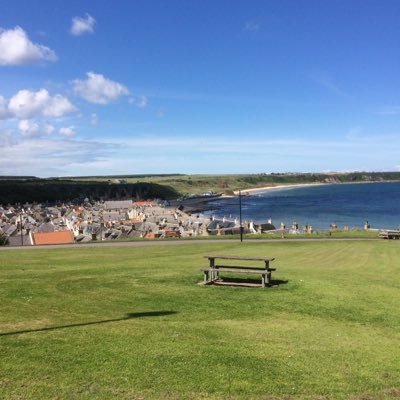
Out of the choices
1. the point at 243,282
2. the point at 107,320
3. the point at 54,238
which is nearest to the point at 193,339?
the point at 107,320

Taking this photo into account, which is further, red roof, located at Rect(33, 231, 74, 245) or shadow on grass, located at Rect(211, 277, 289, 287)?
red roof, located at Rect(33, 231, 74, 245)

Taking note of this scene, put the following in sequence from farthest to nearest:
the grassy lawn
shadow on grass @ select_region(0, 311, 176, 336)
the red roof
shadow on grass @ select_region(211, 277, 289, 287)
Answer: the red roof, shadow on grass @ select_region(211, 277, 289, 287), shadow on grass @ select_region(0, 311, 176, 336), the grassy lawn

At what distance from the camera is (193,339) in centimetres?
964

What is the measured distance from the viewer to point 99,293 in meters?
14.3

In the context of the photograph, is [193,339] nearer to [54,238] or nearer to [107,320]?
[107,320]

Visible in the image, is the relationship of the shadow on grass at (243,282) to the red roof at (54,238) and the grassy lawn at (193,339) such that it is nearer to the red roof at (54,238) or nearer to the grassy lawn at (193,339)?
the grassy lawn at (193,339)

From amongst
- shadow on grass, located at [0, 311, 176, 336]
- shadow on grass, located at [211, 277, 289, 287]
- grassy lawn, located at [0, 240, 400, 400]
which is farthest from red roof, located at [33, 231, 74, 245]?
shadow on grass, located at [0, 311, 176, 336]

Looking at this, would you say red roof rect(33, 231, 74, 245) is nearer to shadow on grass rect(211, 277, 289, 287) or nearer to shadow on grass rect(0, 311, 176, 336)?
shadow on grass rect(211, 277, 289, 287)

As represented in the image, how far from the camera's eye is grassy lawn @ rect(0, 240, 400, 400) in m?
7.33

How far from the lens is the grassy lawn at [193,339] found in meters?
7.33

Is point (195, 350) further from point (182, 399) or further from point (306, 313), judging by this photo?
point (306, 313)

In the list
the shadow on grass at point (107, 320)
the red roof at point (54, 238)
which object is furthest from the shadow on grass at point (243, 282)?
the red roof at point (54, 238)

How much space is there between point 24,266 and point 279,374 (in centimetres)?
1664

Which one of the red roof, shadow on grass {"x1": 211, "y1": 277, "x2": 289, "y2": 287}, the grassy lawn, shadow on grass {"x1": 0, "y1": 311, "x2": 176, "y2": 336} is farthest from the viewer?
the red roof
